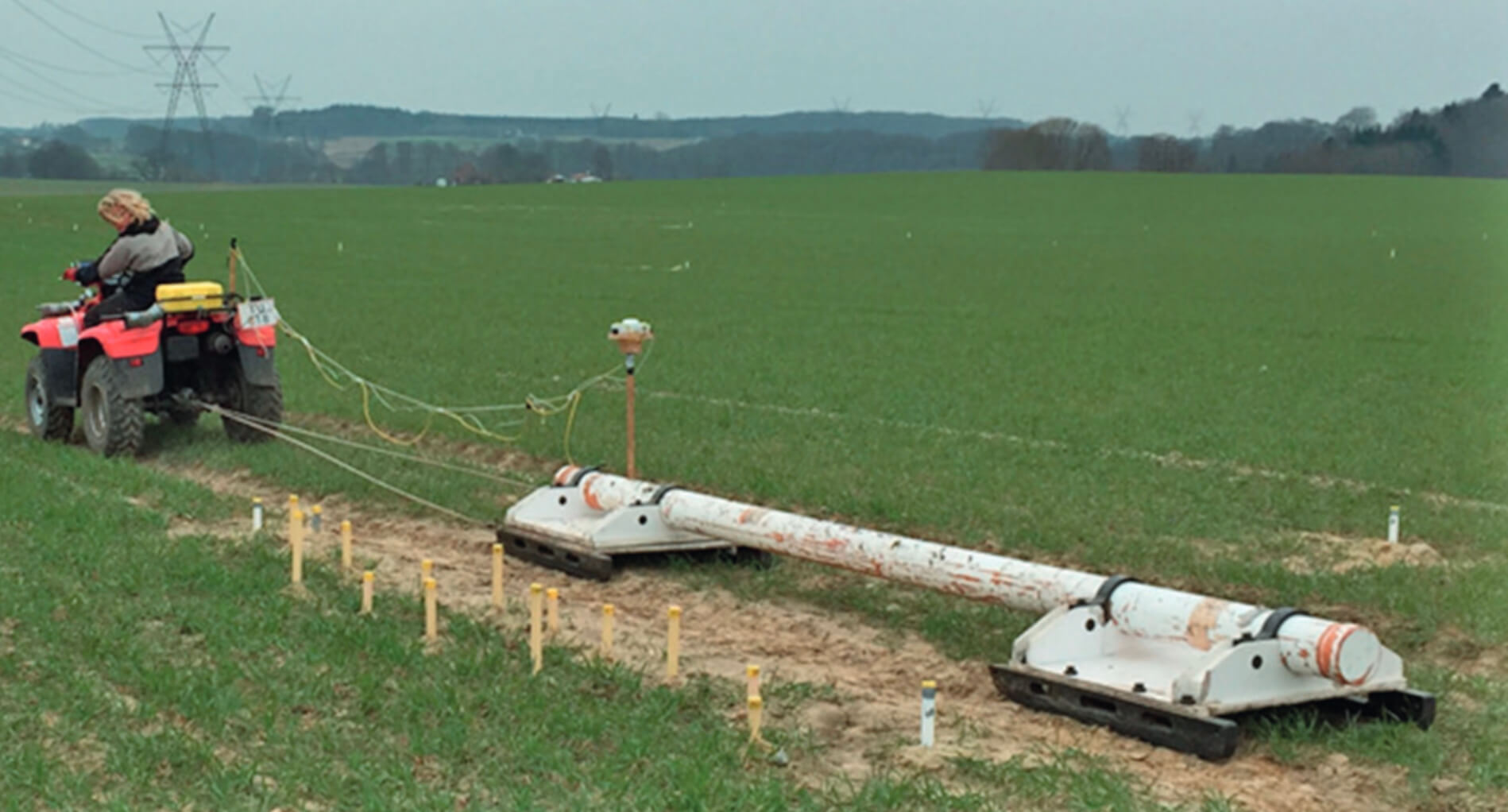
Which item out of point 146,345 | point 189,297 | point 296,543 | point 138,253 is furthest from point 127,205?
point 296,543

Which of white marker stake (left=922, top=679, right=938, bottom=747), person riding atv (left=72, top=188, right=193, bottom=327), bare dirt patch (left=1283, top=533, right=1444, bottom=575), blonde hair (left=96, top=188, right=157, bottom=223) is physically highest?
blonde hair (left=96, top=188, right=157, bottom=223)

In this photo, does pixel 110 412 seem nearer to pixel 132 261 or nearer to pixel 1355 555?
pixel 132 261

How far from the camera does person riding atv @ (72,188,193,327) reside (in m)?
13.1

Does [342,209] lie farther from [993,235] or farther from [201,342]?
[201,342]

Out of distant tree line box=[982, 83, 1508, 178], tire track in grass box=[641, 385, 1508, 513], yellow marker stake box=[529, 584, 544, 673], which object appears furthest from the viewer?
distant tree line box=[982, 83, 1508, 178]

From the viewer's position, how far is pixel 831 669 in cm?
798

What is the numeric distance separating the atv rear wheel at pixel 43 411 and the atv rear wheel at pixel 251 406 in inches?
52.3

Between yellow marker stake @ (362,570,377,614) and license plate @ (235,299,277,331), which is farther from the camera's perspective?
license plate @ (235,299,277,331)

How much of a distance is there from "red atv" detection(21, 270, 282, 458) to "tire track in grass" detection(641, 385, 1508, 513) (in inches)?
193

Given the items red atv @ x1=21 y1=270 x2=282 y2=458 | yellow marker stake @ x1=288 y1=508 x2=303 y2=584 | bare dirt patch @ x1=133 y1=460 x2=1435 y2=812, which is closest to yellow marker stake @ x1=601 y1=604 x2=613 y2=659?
bare dirt patch @ x1=133 y1=460 x2=1435 y2=812

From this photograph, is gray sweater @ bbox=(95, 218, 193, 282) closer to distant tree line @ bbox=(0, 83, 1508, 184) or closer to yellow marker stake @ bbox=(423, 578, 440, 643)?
yellow marker stake @ bbox=(423, 578, 440, 643)

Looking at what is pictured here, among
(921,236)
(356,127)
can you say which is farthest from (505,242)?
(356,127)

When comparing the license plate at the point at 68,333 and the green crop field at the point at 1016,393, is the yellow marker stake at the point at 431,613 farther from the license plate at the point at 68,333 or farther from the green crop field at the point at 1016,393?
the license plate at the point at 68,333

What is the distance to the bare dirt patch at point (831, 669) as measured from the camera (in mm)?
6512
